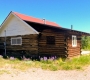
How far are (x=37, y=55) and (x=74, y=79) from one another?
1027cm

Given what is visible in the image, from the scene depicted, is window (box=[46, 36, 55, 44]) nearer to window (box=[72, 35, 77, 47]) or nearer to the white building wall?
the white building wall

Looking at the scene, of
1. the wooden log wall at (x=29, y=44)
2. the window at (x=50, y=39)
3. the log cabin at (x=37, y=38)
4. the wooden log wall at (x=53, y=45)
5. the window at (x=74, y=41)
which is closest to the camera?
the wooden log wall at (x=53, y=45)

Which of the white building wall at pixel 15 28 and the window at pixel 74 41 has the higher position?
the white building wall at pixel 15 28

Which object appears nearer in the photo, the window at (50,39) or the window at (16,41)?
the window at (50,39)

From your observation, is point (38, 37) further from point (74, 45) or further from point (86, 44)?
point (86, 44)

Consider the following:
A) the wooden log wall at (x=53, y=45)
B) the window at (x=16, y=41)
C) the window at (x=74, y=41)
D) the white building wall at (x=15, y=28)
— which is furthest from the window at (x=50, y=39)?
the window at (x=16, y=41)

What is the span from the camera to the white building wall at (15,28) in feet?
67.4

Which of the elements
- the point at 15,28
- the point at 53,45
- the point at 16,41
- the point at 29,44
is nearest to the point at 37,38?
the point at 29,44

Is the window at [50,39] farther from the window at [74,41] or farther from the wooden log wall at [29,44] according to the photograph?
→ the window at [74,41]

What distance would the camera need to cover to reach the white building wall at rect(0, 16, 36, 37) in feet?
67.4

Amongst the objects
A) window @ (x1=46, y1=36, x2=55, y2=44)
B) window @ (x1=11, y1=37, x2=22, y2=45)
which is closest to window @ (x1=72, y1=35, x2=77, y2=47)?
window @ (x1=46, y1=36, x2=55, y2=44)

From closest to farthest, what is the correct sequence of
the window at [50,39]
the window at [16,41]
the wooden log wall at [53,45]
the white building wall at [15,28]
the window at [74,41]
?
the wooden log wall at [53,45], the window at [50,39], the window at [74,41], the white building wall at [15,28], the window at [16,41]

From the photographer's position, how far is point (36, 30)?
19.5m

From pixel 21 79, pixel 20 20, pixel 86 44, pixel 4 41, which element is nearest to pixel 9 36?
pixel 4 41
